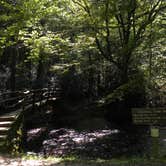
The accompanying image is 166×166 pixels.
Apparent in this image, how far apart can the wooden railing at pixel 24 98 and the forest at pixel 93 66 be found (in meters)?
0.06

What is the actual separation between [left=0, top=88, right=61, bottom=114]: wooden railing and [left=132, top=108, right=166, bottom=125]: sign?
6207 mm

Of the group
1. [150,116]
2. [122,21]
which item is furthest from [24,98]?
[150,116]

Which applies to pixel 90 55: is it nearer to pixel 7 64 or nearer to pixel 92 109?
pixel 92 109

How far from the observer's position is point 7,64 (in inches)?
1116

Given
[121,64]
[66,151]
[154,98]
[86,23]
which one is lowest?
[66,151]

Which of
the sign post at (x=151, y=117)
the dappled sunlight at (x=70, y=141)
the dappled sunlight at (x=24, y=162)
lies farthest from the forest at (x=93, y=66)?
the dappled sunlight at (x=24, y=162)

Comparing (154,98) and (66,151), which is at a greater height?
(154,98)

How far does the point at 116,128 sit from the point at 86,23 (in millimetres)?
6021

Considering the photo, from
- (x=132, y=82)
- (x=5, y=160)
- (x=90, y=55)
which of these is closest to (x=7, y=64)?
(x=90, y=55)

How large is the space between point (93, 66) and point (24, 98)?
22.2ft

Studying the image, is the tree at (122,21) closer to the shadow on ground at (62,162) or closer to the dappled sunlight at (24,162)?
the shadow on ground at (62,162)

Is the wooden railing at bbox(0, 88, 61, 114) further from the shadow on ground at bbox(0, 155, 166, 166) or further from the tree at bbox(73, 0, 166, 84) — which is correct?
the tree at bbox(73, 0, 166, 84)

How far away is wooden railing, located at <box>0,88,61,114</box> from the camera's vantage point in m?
16.9

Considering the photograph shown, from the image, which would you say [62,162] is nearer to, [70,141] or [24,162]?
[24,162]
